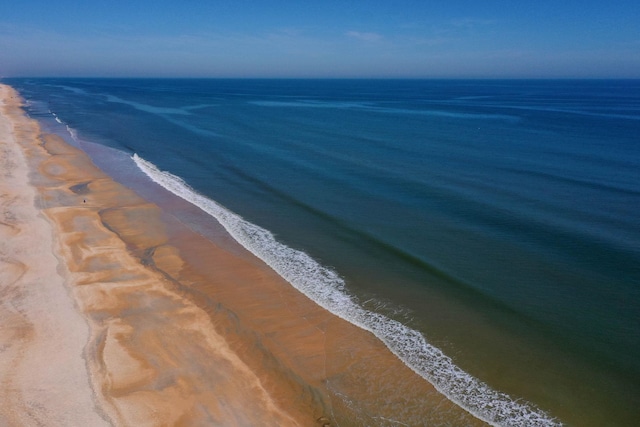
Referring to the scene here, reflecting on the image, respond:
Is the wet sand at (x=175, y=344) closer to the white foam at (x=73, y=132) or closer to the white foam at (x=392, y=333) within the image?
the white foam at (x=392, y=333)

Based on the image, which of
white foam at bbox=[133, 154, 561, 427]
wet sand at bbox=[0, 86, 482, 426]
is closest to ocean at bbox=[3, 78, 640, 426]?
white foam at bbox=[133, 154, 561, 427]

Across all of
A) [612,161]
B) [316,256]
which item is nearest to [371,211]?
[316,256]

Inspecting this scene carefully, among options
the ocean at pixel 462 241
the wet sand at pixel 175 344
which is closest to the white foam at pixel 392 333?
the ocean at pixel 462 241

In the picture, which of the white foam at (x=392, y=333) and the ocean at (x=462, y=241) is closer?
the white foam at (x=392, y=333)

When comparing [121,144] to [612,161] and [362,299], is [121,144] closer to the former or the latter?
[362,299]

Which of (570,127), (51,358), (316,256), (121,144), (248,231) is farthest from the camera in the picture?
(570,127)

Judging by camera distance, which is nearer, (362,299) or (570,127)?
(362,299)
